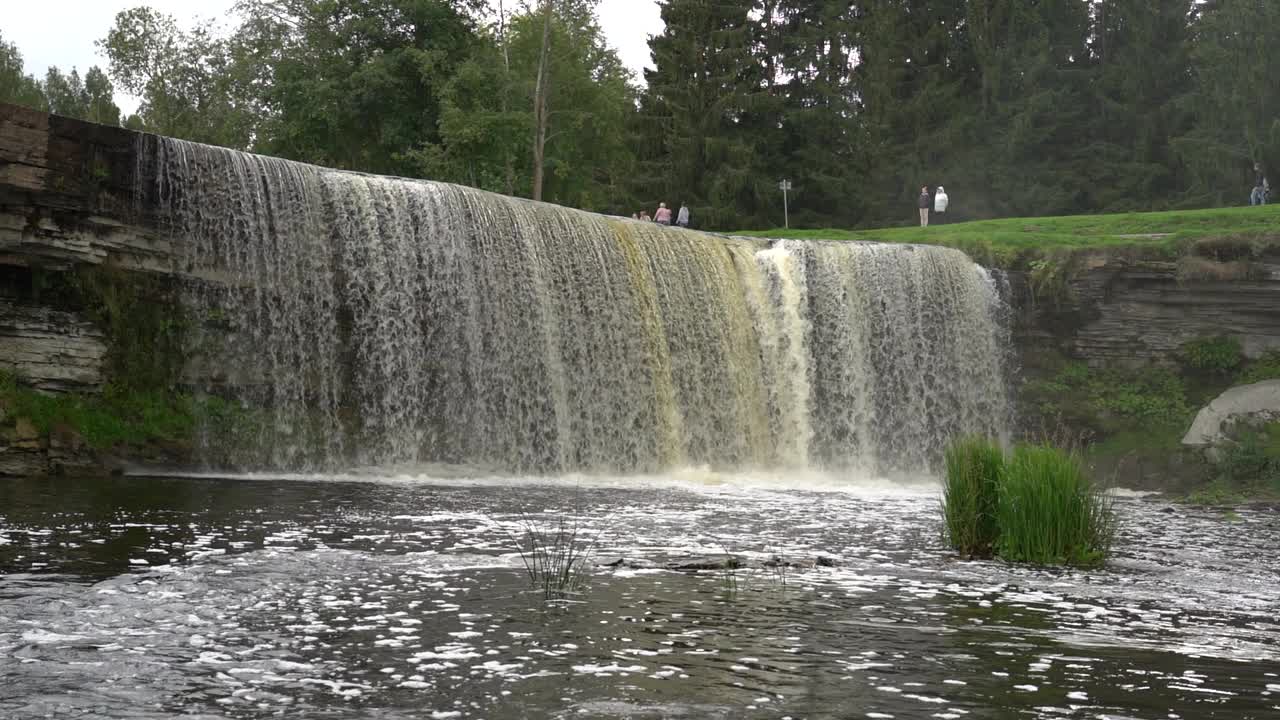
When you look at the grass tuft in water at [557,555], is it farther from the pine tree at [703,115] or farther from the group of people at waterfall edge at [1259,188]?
the pine tree at [703,115]

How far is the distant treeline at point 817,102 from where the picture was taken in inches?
1613

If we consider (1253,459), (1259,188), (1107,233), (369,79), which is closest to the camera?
(1253,459)

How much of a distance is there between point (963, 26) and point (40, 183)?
134 ft

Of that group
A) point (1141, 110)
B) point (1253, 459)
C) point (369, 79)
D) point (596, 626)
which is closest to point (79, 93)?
point (369, 79)

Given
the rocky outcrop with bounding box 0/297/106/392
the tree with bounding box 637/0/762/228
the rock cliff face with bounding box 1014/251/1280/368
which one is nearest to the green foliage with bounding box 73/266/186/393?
the rocky outcrop with bounding box 0/297/106/392

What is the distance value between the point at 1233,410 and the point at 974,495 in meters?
15.7

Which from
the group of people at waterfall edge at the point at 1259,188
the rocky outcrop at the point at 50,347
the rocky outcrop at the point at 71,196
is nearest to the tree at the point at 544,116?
the rocky outcrop at the point at 71,196

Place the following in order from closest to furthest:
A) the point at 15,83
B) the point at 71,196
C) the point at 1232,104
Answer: the point at 71,196 < the point at 1232,104 < the point at 15,83

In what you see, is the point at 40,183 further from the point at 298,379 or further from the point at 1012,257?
the point at 1012,257

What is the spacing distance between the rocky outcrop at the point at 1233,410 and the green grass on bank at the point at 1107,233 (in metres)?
3.19

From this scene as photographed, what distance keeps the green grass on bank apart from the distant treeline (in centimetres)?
1409

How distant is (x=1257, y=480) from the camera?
73.5 feet

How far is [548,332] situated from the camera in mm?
22156

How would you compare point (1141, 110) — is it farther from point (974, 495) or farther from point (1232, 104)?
point (974, 495)
